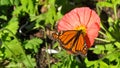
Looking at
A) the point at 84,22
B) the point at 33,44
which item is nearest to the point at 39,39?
the point at 33,44

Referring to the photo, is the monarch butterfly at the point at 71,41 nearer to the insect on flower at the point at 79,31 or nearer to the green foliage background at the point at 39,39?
the insect on flower at the point at 79,31

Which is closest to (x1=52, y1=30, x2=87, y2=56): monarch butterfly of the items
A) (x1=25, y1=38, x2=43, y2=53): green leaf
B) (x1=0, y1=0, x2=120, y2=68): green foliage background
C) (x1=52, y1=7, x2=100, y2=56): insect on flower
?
(x1=52, y1=7, x2=100, y2=56): insect on flower

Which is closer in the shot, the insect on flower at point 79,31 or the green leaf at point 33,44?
the insect on flower at point 79,31

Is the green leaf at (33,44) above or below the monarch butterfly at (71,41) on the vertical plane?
below

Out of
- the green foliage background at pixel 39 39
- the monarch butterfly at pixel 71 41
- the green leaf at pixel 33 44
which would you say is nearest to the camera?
the monarch butterfly at pixel 71 41

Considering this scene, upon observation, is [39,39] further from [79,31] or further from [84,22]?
[79,31]

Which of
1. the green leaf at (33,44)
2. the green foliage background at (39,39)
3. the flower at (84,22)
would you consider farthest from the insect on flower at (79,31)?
the green leaf at (33,44)

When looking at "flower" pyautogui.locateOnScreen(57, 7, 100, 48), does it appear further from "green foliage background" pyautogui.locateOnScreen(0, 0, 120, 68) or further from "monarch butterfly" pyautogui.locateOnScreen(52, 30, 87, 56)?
"monarch butterfly" pyautogui.locateOnScreen(52, 30, 87, 56)
